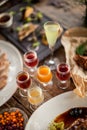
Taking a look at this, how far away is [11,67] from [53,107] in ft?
1.57

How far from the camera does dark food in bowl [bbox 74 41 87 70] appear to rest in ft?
7.68


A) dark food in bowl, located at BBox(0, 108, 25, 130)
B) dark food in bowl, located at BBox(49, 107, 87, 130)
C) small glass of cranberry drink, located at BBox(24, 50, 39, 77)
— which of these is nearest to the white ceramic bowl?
small glass of cranberry drink, located at BBox(24, 50, 39, 77)

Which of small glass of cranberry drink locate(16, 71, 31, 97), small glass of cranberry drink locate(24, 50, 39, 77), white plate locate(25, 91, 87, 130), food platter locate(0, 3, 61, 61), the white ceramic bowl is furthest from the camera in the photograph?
the white ceramic bowl

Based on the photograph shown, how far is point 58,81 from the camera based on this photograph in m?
2.38

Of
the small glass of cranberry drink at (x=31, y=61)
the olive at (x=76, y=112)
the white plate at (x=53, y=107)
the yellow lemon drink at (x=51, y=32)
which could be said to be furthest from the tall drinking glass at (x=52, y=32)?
the olive at (x=76, y=112)

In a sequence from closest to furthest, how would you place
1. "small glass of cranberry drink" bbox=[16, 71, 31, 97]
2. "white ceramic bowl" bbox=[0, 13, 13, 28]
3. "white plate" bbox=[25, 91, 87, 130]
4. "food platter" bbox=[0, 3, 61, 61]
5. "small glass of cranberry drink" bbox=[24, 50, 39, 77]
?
"white plate" bbox=[25, 91, 87, 130] → "small glass of cranberry drink" bbox=[16, 71, 31, 97] → "small glass of cranberry drink" bbox=[24, 50, 39, 77] → "food platter" bbox=[0, 3, 61, 61] → "white ceramic bowl" bbox=[0, 13, 13, 28]

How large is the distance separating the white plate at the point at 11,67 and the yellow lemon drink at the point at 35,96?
13cm

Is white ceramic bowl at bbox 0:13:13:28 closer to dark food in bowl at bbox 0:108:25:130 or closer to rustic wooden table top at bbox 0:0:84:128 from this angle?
rustic wooden table top at bbox 0:0:84:128

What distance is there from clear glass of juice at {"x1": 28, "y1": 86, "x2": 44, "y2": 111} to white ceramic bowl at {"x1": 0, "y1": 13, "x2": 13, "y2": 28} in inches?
28.0

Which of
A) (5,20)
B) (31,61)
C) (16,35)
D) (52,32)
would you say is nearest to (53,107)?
(31,61)

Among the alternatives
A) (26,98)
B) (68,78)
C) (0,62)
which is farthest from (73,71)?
(0,62)

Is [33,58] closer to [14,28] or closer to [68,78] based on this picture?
[68,78]

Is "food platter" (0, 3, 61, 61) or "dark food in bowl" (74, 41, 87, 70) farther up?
"food platter" (0, 3, 61, 61)

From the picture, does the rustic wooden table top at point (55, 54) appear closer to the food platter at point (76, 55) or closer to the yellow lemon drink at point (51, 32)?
the food platter at point (76, 55)
